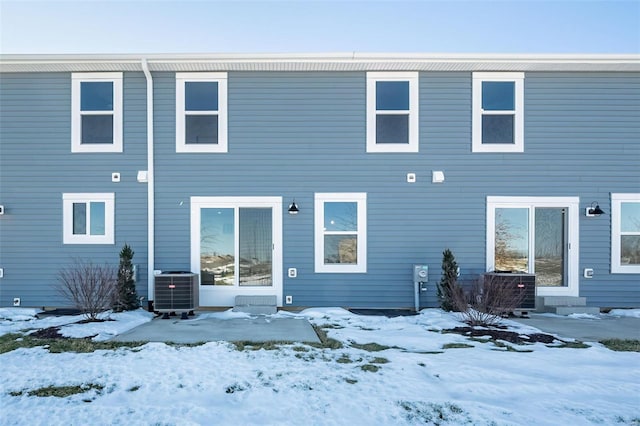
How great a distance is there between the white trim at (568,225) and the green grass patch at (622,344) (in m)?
2.26

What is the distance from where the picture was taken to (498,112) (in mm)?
7117

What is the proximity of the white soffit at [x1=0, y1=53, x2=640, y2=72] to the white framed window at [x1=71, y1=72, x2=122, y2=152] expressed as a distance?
0.23 metres

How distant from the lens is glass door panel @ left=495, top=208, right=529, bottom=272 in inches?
279

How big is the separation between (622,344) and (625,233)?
3556 mm

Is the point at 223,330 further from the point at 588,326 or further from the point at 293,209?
the point at 588,326

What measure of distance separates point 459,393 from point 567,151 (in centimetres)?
625

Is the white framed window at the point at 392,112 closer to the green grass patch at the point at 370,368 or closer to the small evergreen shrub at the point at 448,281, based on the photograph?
the small evergreen shrub at the point at 448,281

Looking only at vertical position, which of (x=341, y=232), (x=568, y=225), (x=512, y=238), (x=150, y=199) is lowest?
(x=512, y=238)

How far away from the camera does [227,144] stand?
7.03m

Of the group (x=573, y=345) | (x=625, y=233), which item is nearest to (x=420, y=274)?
(x=573, y=345)

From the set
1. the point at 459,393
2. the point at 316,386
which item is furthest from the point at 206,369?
the point at 459,393

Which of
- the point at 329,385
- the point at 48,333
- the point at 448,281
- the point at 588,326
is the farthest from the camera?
the point at 448,281

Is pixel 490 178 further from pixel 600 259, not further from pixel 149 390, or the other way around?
pixel 149 390

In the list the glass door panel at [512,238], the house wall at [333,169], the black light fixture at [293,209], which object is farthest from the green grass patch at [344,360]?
the glass door panel at [512,238]
